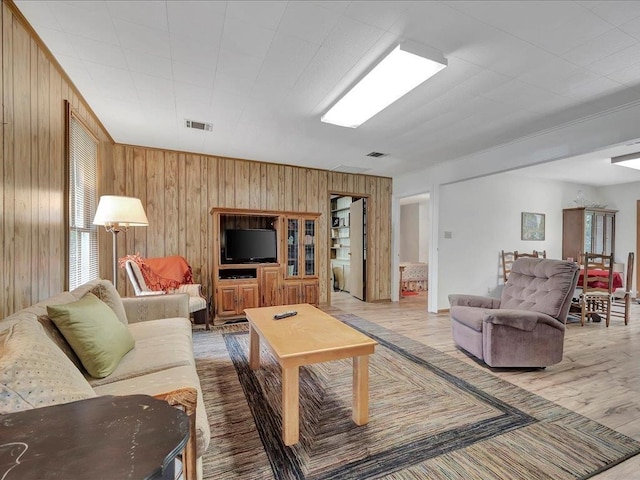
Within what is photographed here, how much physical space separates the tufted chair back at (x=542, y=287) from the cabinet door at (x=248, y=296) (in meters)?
3.10

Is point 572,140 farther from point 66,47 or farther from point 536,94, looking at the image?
point 66,47

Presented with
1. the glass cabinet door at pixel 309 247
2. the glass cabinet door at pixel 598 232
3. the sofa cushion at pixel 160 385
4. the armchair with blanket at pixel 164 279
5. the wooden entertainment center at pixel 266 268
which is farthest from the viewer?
the glass cabinet door at pixel 598 232

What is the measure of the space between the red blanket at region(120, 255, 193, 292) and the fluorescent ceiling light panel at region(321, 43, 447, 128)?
8.66 ft

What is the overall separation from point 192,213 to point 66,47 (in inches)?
105

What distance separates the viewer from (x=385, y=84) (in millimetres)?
2324

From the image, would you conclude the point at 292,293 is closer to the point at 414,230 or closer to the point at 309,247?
the point at 309,247

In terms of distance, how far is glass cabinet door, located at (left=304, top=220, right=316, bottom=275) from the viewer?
475 centimetres

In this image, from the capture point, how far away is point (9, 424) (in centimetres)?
71

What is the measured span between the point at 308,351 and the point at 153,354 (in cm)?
95

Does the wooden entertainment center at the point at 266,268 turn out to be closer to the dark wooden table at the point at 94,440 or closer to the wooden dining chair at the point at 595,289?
the dark wooden table at the point at 94,440

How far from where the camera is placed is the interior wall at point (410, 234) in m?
8.47

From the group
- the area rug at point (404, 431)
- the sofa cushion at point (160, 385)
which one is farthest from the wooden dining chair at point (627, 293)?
the sofa cushion at point (160, 385)

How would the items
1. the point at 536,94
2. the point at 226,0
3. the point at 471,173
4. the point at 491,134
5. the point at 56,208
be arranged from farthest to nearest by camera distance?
1. the point at 471,173
2. the point at 491,134
3. the point at 536,94
4. the point at 56,208
5. the point at 226,0

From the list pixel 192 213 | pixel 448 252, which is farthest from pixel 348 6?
pixel 448 252
